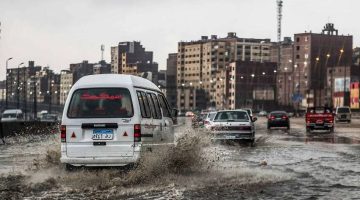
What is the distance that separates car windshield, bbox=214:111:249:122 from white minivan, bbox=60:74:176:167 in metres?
15.0

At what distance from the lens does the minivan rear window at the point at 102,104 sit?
12856 mm

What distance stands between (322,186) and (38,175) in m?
5.93

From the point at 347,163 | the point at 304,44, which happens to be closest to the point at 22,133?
the point at 347,163

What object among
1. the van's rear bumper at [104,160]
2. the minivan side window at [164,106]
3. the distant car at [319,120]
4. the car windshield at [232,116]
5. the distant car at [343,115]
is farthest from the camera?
the distant car at [343,115]

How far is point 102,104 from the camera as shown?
12.9 metres

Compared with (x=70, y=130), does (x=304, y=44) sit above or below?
above

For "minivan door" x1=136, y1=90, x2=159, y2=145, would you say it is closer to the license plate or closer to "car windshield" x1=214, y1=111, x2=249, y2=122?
the license plate

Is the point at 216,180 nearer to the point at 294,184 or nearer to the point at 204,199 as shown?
the point at 294,184

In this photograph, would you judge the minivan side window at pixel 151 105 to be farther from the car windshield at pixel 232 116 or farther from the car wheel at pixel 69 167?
the car windshield at pixel 232 116

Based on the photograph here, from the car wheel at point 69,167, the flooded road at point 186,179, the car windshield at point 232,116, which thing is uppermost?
the car windshield at point 232,116

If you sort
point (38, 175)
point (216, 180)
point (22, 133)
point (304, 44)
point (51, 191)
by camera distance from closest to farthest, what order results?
point (51, 191) → point (216, 180) → point (38, 175) → point (22, 133) → point (304, 44)

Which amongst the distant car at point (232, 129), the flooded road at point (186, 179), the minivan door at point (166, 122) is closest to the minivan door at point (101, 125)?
the flooded road at point (186, 179)

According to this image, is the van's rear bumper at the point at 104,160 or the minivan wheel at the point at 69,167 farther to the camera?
the minivan wheel at the point at 69,167

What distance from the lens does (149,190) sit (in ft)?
38.8
